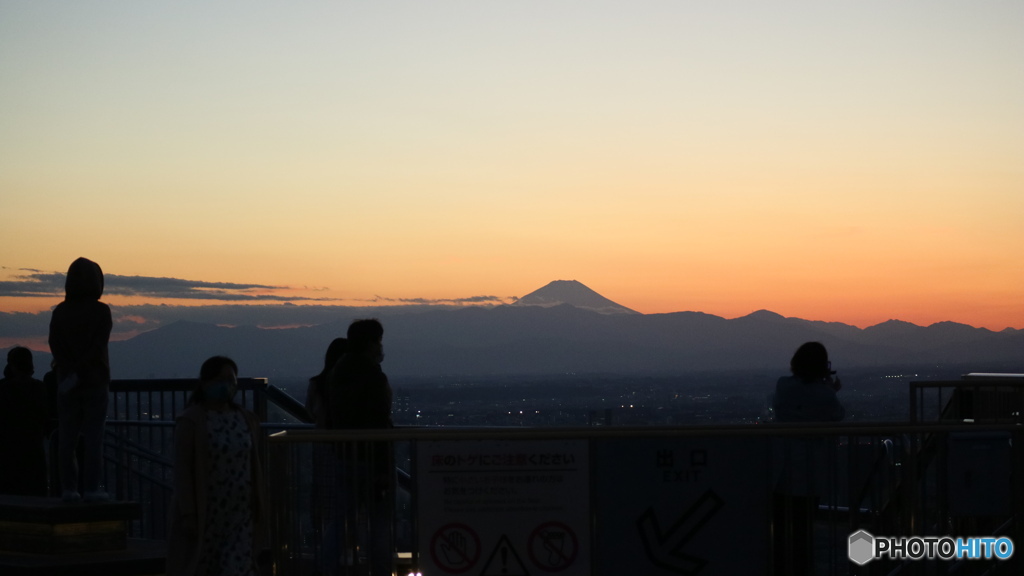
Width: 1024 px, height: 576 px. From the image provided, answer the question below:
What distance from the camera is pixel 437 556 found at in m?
7.27

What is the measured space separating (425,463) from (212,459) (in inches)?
56.8

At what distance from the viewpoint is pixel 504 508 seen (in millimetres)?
7281

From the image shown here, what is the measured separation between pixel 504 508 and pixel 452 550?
0.43 m

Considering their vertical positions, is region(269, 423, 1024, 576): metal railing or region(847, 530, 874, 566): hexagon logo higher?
region(269, 423, 1024, 576): metal railing

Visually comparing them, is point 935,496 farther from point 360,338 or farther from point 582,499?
point 360,338

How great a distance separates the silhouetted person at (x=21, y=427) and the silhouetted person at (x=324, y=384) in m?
4.41

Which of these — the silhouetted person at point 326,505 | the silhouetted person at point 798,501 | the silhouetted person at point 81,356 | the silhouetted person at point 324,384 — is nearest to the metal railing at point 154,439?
the silhouetted person at point 324,384

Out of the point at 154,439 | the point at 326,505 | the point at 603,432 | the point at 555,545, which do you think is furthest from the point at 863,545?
the point at 154,439

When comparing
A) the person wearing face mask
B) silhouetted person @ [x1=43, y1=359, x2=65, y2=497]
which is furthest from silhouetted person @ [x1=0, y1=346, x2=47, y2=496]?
the person wearing face mask

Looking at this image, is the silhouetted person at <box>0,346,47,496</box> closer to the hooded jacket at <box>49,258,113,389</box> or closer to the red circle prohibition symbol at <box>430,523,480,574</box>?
the hooded jacket at <box>49,258,113,389</box>

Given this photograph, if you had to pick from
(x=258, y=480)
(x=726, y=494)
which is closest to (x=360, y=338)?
(x=258, y=480)

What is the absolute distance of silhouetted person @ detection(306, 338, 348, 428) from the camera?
Result: 9.03 meters

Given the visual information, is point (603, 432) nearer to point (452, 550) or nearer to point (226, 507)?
point (452, 550)

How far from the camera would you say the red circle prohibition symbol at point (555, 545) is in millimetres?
7305
